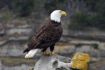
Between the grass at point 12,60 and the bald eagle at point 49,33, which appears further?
the grass at point 12,60

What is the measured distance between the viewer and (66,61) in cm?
1180

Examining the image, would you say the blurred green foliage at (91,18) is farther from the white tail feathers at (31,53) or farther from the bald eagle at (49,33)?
the white tail feathers at (31,53)

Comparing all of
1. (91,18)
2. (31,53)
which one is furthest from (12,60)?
(31,53)

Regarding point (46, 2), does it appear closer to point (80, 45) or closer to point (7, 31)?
point (7, 31)

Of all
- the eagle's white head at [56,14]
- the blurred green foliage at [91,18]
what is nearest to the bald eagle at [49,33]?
the eagle's white head at [56,14]

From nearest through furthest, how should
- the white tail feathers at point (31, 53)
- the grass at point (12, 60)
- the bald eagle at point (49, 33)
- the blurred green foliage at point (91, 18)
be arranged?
the white tail feathers at point (31, 53), the bald eagle at point (49, 33), the grass at point (12, 60), the blurred green foliage at point (91, 18)

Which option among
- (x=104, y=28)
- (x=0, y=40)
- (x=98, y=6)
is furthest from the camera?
(x=98, y=6)

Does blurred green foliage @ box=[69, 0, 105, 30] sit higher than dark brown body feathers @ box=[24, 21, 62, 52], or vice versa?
dark brown body feathers @ box=[24, 21, 62, 52]

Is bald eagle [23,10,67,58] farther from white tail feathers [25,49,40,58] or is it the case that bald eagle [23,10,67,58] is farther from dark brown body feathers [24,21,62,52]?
white tail feathers [25,49,40,58]

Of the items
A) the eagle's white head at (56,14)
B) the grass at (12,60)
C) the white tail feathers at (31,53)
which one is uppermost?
the eagle's white head at (56,14)

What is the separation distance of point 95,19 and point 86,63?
129 feet

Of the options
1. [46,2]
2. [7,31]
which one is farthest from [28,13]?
[7,31]

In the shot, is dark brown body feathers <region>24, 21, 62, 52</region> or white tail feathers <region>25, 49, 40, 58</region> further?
dark brown body feathers <region>24, 21, 62, 52</region>

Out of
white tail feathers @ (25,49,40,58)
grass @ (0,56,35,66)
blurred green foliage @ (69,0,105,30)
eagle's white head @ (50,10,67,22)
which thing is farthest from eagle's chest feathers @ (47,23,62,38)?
blurred green foliage @ (69,0,105,30)
